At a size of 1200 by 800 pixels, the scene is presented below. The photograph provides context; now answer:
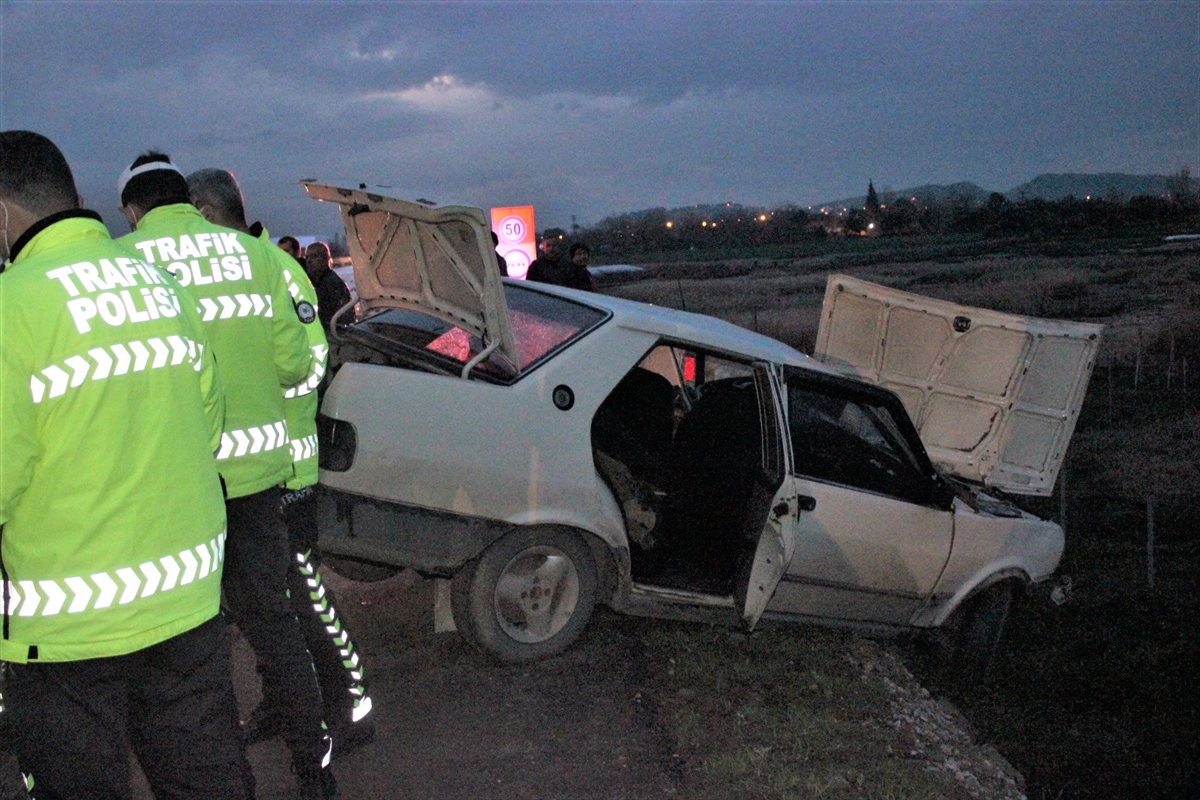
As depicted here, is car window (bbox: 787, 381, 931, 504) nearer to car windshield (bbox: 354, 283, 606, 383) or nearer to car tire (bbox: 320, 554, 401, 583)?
car windshield (bbox: 354, 283, 606, 383)

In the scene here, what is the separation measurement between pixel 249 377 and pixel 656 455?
2.82m

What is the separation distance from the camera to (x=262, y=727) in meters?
3.72

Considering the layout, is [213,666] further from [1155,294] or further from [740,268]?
[740,268]

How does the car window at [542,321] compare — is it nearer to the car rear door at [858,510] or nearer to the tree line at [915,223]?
the car rear door at [858,510]

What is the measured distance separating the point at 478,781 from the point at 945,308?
3704 mm

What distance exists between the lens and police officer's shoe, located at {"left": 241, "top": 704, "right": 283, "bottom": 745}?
145 inches

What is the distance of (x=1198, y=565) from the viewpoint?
263 inches

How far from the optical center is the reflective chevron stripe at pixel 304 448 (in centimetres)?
335

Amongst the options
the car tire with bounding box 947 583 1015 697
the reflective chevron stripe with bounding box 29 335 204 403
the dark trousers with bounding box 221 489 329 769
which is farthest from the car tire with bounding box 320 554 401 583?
the car tire with bounding box 947 583 1015 697

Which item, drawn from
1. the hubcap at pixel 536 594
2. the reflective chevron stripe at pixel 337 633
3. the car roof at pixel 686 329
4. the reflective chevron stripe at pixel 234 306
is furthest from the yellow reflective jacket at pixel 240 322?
the car roof at pixel 686 329

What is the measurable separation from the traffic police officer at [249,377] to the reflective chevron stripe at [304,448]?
0.64 ft

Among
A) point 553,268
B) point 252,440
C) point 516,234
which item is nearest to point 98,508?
point 252,440

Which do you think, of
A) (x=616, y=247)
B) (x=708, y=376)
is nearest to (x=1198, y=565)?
(x=708, y=376)

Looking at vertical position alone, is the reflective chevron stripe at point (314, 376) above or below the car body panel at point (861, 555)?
above
